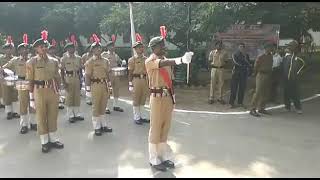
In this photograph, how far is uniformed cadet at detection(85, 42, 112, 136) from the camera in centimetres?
970

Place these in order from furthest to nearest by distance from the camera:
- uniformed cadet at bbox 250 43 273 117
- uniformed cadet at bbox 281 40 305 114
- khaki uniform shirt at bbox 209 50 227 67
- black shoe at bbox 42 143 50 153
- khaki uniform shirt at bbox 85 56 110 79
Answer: khaki uniform shirt at bbox 209 50 227 67, uniformed cadet at bbox 281 40 305 114, uniformed cadet at bbox 250 43 273 117, khaki uniform shirt at bbox 85 56 110 79, black shoe at bbox 42 143 50 153

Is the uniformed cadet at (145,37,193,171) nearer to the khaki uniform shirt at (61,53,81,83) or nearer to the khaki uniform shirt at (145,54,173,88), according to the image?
the khaki uniform shirt at (145,54,173,88)

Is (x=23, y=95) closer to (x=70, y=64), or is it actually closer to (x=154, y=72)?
(x=70, y=64)

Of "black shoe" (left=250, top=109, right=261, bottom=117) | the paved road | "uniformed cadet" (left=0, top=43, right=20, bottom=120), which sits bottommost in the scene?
the paved road

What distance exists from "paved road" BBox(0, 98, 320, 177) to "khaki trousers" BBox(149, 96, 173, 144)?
1.85 feet

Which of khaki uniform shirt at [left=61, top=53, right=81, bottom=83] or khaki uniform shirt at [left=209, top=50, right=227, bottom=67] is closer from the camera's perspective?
khaki uniform shirt at [left=61, top=53, right=81, bottom=83]

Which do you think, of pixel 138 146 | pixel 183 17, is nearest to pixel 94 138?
pixel 138 146

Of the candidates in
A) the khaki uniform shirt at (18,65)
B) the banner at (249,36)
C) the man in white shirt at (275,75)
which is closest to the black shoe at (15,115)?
the khaki uniform shirt at (18,65)

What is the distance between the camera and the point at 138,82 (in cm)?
1064

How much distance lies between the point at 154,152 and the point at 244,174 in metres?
1.45

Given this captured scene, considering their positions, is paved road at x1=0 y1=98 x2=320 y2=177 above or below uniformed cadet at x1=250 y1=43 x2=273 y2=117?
below

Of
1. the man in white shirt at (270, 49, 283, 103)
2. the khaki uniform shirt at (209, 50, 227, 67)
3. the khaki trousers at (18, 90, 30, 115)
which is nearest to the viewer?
the khaki trousers at (18, 90, 30, 115)

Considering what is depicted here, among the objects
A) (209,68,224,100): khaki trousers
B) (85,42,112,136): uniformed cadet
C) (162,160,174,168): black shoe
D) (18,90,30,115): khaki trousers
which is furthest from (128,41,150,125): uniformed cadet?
(162,160,174,168): black shoe

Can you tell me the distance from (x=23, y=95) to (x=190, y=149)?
4.21m
